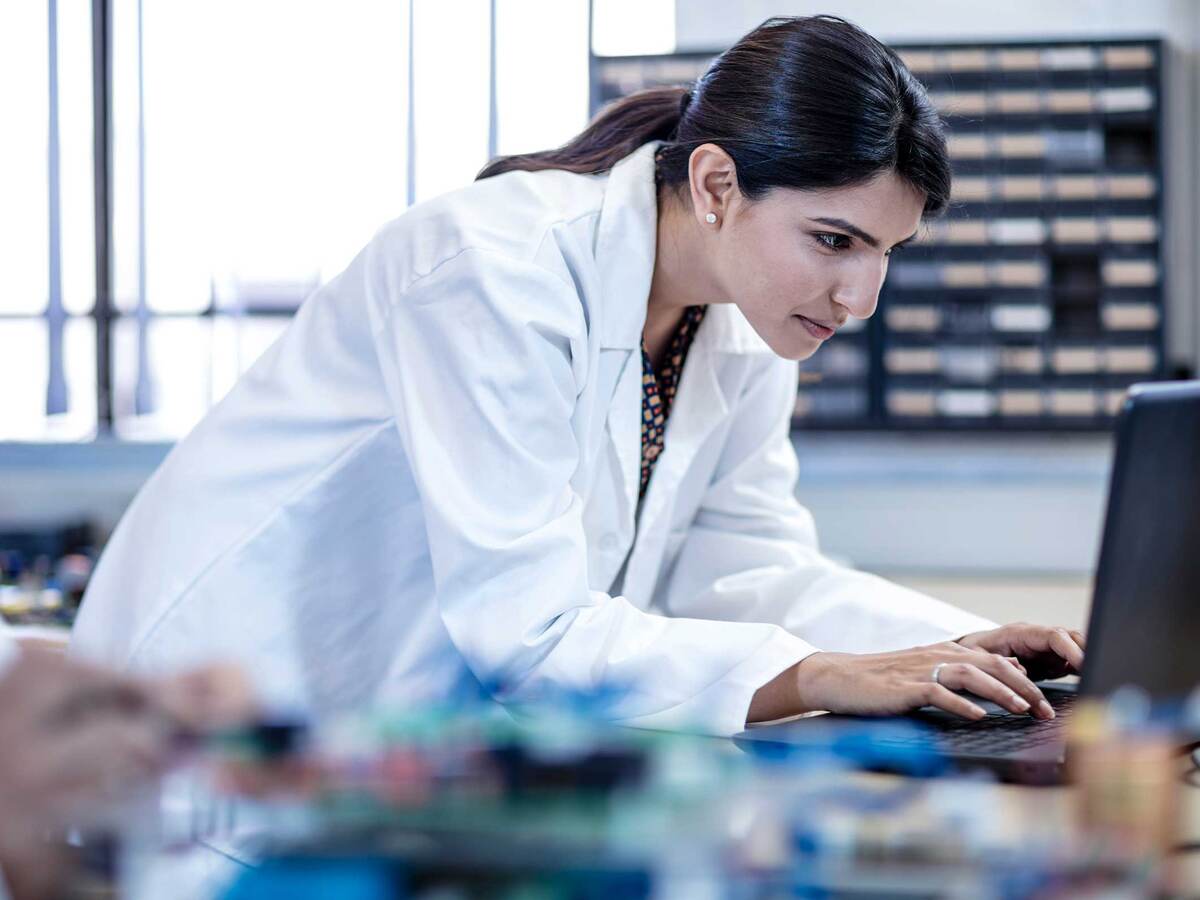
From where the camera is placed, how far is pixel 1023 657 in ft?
3.76

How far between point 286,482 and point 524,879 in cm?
89

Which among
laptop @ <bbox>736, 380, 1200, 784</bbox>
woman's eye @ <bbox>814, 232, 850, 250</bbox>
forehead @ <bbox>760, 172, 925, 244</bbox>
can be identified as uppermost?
forehead @ <bbox>760, 172, 925, 244</bbox>

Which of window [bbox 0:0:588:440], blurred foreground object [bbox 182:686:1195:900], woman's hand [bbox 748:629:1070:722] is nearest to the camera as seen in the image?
blurred foreground object [bbox 182:686:1195:900]

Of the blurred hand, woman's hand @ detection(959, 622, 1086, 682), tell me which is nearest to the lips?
woman's hand @ detection(959, 622, 1086, 682)

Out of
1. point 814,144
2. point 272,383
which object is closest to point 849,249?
point 814,144

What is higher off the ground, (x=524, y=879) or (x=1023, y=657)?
(x=524, y=879)

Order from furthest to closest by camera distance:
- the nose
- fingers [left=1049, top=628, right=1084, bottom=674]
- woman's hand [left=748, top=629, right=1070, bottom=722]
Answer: the nose → fingers [left=1049, top=628, right=1084, bottom=674] → woman's hand [left=748, top=629, right=1070, bottom=722]

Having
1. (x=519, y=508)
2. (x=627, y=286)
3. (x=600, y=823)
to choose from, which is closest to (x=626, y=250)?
(x=627, y=286)

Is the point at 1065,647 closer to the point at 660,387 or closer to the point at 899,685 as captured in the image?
the point at 899,685

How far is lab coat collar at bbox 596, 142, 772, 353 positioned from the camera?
125 centimetres

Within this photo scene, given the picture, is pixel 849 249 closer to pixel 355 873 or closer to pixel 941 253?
pixel 355 873

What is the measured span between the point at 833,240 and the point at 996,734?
51 centimetres

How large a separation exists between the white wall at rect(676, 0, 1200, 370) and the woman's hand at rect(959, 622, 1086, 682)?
253 centimetres

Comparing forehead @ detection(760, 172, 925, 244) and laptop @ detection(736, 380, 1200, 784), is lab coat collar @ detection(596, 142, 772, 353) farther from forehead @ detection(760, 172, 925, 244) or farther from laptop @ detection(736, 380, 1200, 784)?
laptop @ detection(736, 380, 1200, 784)
